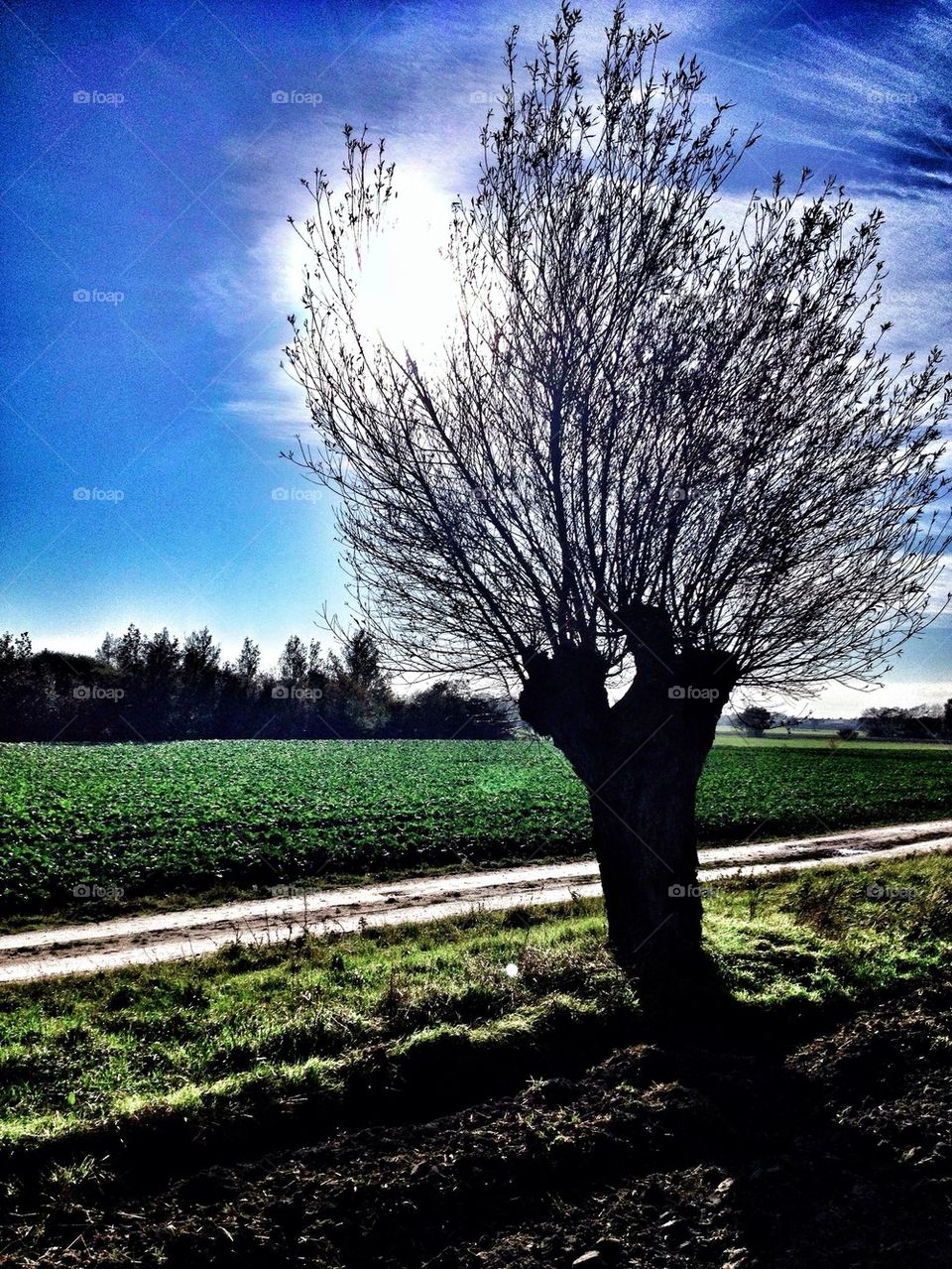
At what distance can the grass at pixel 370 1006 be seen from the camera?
17.3 ft

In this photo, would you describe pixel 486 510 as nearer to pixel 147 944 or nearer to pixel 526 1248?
pixel 526 1248

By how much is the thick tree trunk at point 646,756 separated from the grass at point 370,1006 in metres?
0.59

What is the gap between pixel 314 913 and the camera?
601 inches

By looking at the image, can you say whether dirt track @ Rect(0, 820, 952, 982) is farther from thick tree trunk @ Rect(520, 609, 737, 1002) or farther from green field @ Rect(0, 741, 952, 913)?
thick tree trunk @ Rect(520, 609, 737, 1002)

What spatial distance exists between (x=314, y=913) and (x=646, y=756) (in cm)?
913

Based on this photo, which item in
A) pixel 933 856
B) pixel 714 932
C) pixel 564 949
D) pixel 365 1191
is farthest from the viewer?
pixel 933 856

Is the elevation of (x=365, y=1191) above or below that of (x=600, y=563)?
below

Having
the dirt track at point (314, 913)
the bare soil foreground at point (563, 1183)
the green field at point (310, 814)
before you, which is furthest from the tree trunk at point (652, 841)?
the green field at point (310, 814)

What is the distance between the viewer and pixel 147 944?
514 inches

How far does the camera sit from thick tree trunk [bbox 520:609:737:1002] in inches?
342

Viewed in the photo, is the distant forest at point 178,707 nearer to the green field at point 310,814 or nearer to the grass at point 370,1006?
the green field at point 310,814

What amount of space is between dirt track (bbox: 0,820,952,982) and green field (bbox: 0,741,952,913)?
67.7 inches

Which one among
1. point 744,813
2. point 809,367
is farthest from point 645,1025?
point 744,813

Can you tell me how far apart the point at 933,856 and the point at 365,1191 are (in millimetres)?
18412
